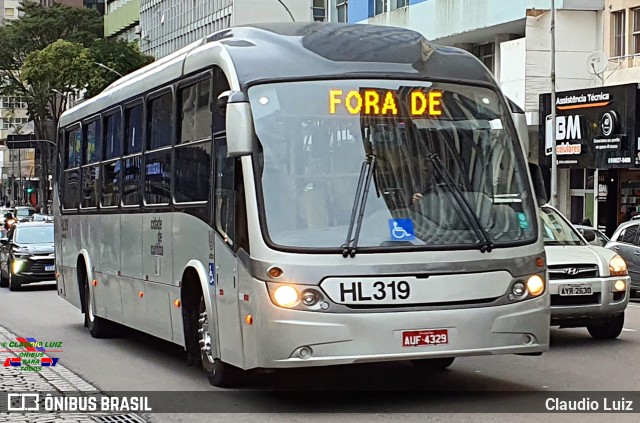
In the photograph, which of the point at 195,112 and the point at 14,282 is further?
the point at 14,282

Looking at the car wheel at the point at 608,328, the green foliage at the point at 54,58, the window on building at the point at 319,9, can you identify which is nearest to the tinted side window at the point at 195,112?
the car wheel at the point at 608,328

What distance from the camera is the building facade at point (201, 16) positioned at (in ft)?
248

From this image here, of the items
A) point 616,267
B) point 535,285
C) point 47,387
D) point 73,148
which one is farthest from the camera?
point 73,148

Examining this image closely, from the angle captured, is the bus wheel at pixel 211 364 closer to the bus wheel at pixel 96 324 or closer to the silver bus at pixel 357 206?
the silver bus at pixel 357 206

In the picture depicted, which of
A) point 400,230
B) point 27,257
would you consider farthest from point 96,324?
point 27,257

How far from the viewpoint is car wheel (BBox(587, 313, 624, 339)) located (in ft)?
49.5

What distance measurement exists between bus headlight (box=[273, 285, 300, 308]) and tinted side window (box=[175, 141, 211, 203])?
6.42 feet

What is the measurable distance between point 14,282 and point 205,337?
18722 millimetres

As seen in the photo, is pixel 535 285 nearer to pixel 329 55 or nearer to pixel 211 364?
pixel 329 55

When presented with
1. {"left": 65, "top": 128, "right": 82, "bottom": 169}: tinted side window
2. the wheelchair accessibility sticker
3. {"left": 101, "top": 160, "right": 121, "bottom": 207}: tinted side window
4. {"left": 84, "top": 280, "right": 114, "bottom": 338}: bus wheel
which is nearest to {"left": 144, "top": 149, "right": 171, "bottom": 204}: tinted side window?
{"left": 101, "top": 160, "right": 121, "bottom": 207}: tinted side window

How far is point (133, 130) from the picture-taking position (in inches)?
564

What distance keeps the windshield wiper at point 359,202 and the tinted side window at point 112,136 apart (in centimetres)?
576

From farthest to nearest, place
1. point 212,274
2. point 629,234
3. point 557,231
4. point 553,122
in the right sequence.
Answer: point 553,122, point 629,234, point 557,231, point 212,274

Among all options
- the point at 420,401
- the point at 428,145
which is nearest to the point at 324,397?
the point at 420,401
